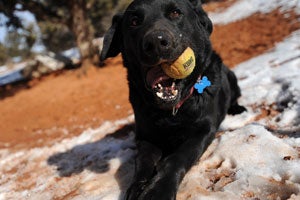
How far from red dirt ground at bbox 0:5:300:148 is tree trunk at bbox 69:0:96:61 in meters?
0.46

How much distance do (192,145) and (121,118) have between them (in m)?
2.81

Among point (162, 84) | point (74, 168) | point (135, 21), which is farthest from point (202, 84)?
point (74, 168)

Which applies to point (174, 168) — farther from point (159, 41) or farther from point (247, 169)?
point (159, 41)

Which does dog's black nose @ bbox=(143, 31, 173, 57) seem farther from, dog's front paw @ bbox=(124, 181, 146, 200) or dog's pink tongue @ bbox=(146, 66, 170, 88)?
dog's front paw @ bbox=(124, 181, 146, 200)

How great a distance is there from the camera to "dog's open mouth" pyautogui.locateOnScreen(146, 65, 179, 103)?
2.63 m

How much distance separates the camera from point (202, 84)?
308 cm

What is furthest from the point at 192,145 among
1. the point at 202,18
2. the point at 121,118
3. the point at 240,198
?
the point at 121,118

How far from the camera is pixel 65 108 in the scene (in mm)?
7438

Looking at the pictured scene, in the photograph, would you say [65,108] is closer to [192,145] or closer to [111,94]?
[111,94]

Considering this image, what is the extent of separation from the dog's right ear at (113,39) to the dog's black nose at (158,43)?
816mm

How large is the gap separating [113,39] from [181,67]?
0.93m

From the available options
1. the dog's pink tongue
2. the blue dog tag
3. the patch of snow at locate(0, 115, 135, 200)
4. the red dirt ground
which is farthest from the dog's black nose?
the red dirt ground

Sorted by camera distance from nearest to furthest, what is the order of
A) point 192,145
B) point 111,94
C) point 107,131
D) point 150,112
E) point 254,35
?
point 192,145
point 150,112
point 107,131
point 111,94
point 254,35

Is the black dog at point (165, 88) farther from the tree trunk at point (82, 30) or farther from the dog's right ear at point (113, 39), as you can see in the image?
the tree trunk at point (82, 30)
